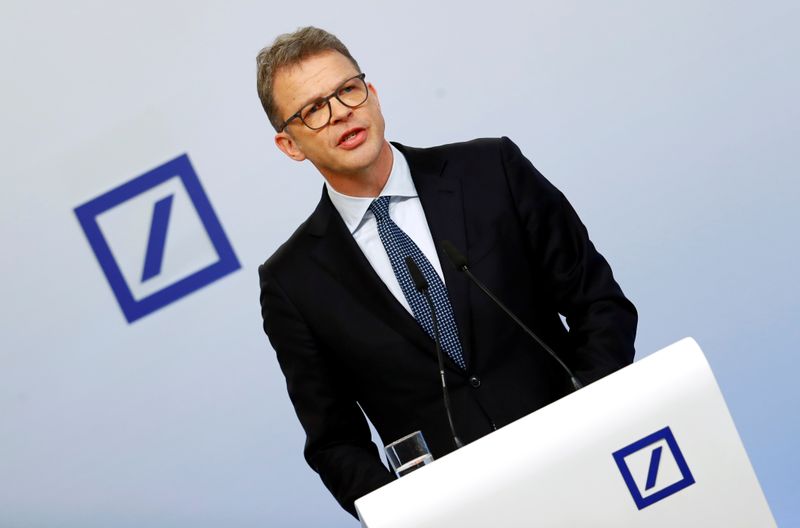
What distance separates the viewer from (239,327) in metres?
3.26

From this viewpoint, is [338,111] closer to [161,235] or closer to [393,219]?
[393,219]

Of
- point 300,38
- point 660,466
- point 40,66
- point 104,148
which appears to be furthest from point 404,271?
point 40,66

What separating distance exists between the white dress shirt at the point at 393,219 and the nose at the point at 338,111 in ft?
0.60

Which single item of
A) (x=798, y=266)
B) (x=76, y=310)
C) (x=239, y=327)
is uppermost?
(x=76, y=310)

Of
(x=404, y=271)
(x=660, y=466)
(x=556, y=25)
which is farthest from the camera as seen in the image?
(x=556, y=25)

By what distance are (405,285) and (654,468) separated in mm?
787

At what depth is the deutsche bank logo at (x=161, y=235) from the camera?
10.5 feet

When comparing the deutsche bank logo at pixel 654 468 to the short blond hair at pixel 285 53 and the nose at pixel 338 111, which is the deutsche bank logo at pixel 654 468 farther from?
the short blond hair at pixel 285 53

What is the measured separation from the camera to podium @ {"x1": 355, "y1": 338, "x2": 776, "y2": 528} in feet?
4.71

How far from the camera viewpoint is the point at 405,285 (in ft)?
6.94

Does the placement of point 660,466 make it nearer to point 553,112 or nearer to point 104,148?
point 553,112

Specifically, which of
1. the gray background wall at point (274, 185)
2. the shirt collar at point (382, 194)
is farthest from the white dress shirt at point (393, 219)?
the gray background wall at point (274, 185)

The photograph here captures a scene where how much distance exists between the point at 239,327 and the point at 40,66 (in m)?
0.99

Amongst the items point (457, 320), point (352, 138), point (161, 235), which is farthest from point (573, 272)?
point (161, 235)
